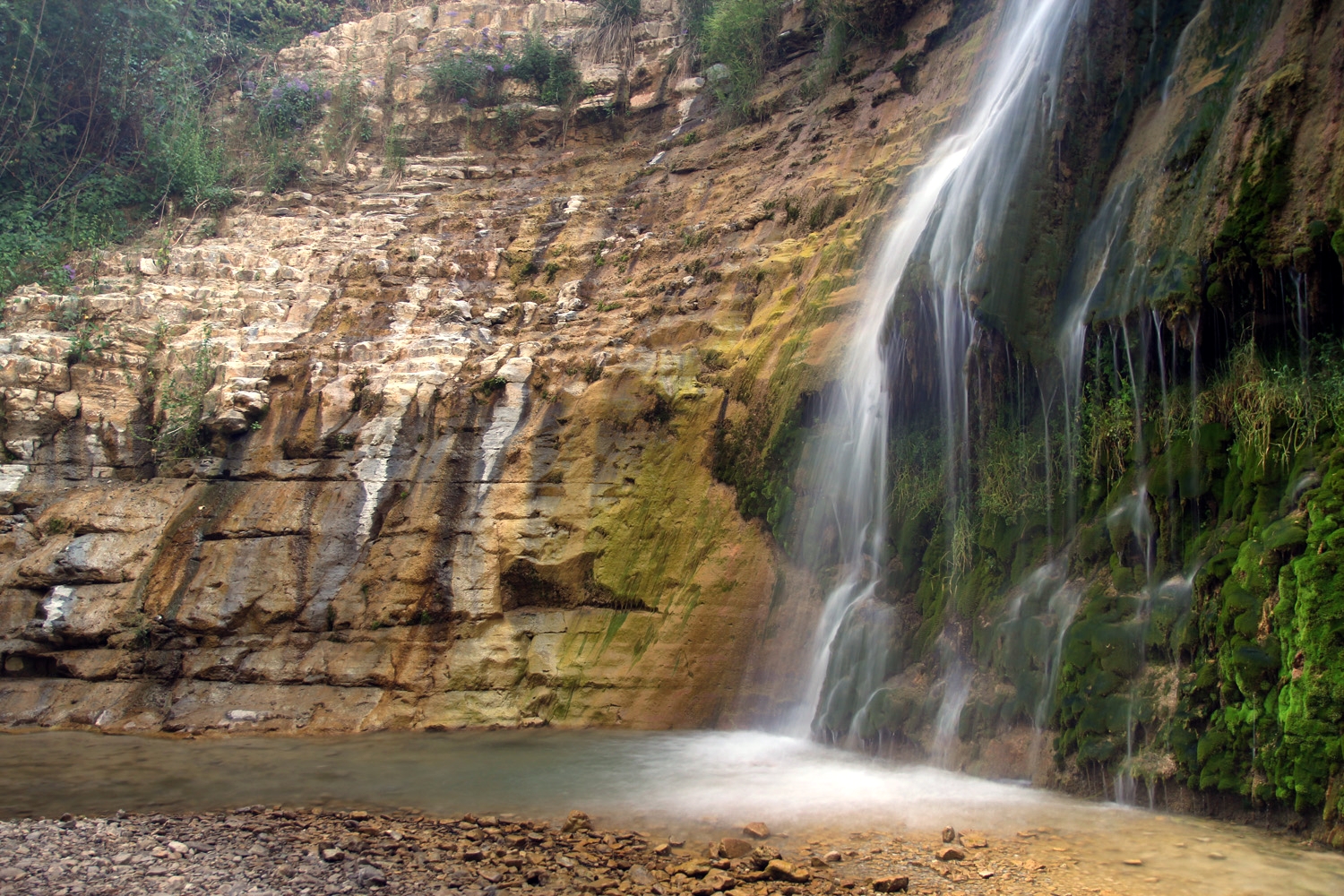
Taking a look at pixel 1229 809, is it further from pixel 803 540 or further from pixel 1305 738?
pixel 803 540

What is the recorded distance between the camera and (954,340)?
30.2 feet

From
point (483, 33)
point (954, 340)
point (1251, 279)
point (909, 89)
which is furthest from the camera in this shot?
point (483, 33)

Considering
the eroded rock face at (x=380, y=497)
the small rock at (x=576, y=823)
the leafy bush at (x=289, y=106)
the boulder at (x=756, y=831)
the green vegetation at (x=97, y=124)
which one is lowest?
the small rock at (x=576, y=823)

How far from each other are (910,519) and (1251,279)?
12.5 ft

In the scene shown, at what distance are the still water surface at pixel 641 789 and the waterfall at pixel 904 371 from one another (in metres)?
0.86

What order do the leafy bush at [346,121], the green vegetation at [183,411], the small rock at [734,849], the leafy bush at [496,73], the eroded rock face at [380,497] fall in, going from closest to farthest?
the small rock at [734,849]
the eroded rock face at [380,497]
the green vegetation at [183,411]
the leafy bush at [346,121]
the leafy bush at [496,73]

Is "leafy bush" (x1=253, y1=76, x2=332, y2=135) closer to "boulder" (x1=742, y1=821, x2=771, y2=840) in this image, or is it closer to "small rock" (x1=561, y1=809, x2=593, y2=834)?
"small rock" (x1=561, y1=809, x2=593, y2=834)

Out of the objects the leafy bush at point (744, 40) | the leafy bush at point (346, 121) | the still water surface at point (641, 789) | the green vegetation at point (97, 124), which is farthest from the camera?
the leafy bush at point (346, 121)

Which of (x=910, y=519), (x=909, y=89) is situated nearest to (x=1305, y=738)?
(x=910, y=519)

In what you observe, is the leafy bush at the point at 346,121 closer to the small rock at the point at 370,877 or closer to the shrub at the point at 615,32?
the shrub at the point at 615,32

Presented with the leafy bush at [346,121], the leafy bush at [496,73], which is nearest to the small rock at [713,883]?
the leafy bush at [496,73]

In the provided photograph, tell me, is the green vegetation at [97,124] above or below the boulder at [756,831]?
above

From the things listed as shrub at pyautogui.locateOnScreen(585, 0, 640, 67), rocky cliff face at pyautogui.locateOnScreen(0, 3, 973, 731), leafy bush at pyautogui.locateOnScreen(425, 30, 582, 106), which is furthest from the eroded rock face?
shrub at pyautogui.locateOnScreen(585, 0, 640, 67)

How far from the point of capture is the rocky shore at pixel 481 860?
517 centimetres
